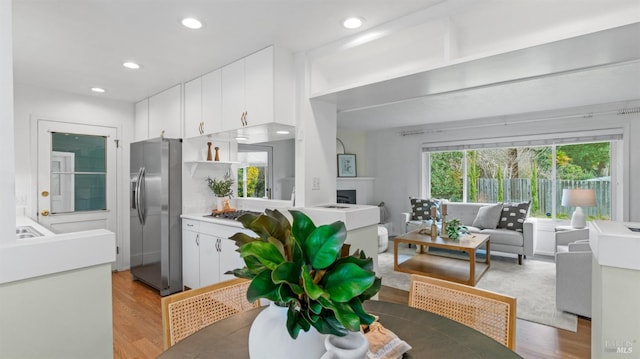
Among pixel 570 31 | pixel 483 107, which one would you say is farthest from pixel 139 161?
pixel 483 107

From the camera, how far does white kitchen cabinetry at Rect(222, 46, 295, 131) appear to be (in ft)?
8.71

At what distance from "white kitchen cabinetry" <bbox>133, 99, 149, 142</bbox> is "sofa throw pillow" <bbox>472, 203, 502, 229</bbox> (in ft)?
17.3

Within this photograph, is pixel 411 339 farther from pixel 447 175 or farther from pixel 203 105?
pixel 447 175

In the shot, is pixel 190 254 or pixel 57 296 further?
pixel 190 254

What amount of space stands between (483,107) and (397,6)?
342 centimetres

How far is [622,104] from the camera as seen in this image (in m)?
4.57

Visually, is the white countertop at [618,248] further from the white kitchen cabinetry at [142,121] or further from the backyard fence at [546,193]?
the white kitchen cabinetry at [142,121]

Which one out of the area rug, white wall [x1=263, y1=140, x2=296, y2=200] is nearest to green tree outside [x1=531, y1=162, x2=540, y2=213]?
the area rug

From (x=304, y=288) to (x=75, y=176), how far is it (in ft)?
15.0

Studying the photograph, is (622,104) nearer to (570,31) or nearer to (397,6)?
(570,31)

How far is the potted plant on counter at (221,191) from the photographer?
3742mm

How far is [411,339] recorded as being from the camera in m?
1.08

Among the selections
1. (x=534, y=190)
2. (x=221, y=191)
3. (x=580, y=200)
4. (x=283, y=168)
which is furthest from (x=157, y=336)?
(x=534, y=190)

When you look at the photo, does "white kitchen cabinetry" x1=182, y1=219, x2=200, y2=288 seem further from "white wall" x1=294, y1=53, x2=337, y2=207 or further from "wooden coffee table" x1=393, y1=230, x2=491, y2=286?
"wooden coffee table" x1=393, y1=230, x2=491, y2=286
